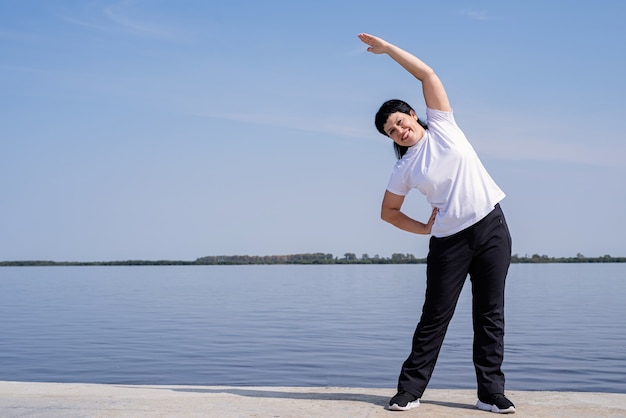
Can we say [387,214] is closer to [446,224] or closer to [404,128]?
[446,224]

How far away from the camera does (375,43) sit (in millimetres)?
5020

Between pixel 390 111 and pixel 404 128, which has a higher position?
pixel 390 111

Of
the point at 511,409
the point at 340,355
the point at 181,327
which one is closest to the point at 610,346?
the point at 340,355

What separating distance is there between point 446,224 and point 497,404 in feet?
3.64

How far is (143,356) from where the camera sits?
13297 millimetres

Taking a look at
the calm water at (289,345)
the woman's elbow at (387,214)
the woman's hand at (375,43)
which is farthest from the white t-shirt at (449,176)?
the calm water at (289,345)

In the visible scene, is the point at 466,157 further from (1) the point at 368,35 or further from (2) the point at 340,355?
(2) the point at 340,355

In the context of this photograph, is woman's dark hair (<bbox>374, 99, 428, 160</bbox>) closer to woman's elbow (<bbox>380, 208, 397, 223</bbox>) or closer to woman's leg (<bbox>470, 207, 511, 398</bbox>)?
woman's elbow (<bbox>380, 208, 397, 223</bbox>)

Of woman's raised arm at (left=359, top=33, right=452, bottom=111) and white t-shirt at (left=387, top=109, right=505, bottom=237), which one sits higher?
woman's raised arm at (left=359, top=33, right=452, bottom=111)

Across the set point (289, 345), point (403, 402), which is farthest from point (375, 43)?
point (289, 345)

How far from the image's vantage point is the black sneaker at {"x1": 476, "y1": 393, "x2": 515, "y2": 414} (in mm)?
A: 4766

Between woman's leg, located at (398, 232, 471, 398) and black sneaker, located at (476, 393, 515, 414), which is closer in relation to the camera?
black sneaker, located at (476, 393, 515, 414)

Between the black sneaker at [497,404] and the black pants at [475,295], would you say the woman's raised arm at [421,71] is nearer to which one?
the black pants at [475,295]

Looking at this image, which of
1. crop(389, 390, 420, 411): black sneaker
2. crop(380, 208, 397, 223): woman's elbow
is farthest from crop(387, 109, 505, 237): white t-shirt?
crop(389, 390, 420, 411): black sneaker
